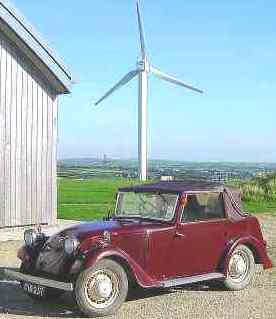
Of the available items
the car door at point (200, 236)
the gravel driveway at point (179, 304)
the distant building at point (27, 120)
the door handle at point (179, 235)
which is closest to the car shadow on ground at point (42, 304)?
the gravel driveway at point (179, 304)

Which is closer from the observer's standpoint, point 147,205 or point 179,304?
point 179,304

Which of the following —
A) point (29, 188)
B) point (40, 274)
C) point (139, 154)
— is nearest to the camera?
point (40, 274)

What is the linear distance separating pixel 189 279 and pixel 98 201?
13.3 metres

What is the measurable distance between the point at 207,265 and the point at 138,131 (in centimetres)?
3292

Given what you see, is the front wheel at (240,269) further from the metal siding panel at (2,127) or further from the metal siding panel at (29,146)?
Answer: the metal siding panel at (29,146)

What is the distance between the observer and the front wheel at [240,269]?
8.80 metres

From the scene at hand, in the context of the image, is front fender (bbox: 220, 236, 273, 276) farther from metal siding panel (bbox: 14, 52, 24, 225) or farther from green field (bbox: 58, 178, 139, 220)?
metal siding panel (bbox: 14, 52, 24, 225)

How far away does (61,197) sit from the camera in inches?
902

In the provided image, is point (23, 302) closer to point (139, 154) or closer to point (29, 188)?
point (29, 188)

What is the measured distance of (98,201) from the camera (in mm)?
21500

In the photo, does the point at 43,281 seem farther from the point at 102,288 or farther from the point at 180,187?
the point at 180,187

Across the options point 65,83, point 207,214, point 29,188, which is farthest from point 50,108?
point 207,214

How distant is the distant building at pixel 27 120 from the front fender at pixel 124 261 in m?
7.11

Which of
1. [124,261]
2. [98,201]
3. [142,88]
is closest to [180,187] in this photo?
[124,261]
